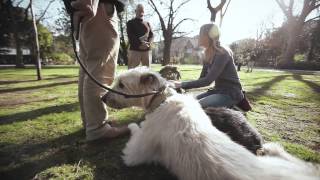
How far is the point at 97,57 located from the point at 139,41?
5079 millimetres

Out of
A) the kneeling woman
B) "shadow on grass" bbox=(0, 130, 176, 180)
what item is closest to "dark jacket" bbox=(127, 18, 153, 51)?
the kneeling woman

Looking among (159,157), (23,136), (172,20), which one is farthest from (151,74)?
(172,20)

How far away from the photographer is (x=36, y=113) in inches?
219

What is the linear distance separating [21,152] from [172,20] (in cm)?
3546

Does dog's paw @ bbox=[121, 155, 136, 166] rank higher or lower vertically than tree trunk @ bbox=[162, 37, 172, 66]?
lower

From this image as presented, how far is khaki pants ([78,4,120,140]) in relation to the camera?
355cm

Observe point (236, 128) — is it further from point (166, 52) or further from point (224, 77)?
point (166, 52)

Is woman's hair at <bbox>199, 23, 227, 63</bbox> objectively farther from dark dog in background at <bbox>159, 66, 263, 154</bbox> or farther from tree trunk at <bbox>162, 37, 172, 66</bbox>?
tree trunk at <bbox>162, 37, 172, 66</bbox>

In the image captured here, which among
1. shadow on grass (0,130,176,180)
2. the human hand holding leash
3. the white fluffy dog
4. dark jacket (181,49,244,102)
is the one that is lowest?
shadow on grass (0,130,176,180)

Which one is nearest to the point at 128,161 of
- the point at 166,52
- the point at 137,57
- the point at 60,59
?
the point at 137,57

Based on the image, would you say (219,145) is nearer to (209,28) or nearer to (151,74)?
(151,74)

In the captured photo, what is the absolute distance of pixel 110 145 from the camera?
368 centimetres

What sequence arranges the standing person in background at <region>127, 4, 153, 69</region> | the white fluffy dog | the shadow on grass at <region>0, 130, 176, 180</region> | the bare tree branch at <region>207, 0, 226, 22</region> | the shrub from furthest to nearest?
1. the shrub
2. the bare tree branch at <region>207, 0, 226, 22</region>
3. the standing person in background at <region>127, 4, 153, 69</region>
4. the shadow on grass at <region>0, 130, 176, 180</region>
5. the white fluffy dog

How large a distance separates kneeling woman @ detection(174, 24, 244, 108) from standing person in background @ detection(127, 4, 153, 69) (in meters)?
4.52
